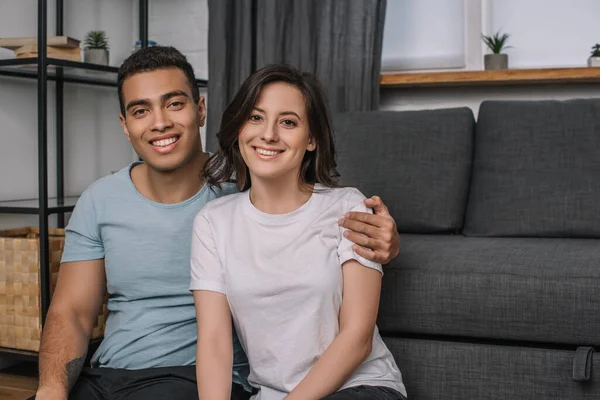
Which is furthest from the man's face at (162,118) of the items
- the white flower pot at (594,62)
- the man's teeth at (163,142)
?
the white flower pot at (594,62)

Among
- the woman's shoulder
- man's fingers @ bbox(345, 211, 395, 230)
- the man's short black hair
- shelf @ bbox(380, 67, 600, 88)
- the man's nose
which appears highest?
shelf @ bbox(380, 67, 600, 88)

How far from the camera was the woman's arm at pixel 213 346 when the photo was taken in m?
1.35

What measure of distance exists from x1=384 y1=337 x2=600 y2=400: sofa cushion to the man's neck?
1.84ft

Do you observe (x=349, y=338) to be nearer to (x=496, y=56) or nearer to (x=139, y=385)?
(x=139, y=385)

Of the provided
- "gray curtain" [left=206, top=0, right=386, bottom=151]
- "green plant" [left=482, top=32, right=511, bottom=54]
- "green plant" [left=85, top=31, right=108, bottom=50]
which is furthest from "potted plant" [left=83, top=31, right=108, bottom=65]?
"green plant" [left=482, top=32, right=511, bottom=54]

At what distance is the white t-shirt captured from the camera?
136 centimetres

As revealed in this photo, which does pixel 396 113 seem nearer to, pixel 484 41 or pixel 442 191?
pixel 442 191

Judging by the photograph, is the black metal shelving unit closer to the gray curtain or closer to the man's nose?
the gray curtain

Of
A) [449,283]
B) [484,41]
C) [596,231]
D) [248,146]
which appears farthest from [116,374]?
[484,41]

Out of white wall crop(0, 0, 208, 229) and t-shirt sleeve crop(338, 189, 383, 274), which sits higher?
white wall crop(0, 0, 208, 229)

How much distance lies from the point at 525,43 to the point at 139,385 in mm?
1993

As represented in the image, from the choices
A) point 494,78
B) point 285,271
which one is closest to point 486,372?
point 285,271

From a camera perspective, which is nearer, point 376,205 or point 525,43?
point 376,205

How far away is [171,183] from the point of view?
161cm
